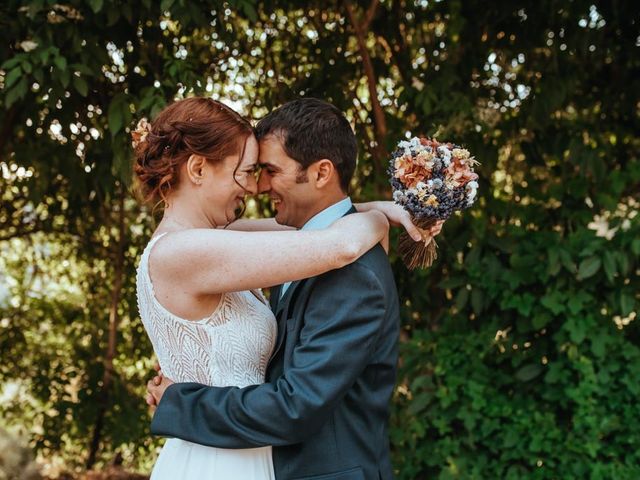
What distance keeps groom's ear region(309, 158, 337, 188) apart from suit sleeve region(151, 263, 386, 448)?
1.01 ft

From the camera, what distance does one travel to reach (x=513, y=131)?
4.33 metres

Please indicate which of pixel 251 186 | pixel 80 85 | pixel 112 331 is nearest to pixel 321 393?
pixel 251 186

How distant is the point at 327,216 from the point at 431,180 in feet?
1.32

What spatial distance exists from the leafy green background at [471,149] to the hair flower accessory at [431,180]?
1618 mm

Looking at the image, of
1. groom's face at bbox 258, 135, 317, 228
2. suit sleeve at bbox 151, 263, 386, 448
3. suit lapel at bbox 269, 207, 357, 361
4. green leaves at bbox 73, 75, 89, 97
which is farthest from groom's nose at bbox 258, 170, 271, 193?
green leaves at bbox 73, 75, 89, 97

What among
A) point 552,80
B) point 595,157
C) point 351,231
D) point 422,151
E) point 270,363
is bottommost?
point 270,363

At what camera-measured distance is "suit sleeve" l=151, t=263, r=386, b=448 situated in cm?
175

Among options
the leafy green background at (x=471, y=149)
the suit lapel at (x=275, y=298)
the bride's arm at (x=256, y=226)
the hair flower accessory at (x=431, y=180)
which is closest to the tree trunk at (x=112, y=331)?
the leafy green background at (x=471, y=149)

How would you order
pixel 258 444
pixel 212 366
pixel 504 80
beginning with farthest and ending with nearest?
pixel 504 80
pixel 212 366
pixel 258 444

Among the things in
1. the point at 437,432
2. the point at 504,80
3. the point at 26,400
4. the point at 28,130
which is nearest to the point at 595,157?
the point at 504,80

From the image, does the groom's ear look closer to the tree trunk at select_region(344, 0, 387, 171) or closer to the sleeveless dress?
the sleeveless dress

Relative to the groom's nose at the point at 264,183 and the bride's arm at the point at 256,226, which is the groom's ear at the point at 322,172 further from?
the bride's arm at the point at 256,226

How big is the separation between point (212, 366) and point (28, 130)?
9.42 feet

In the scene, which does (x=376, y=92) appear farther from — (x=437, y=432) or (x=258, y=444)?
(x=258, y=444)
